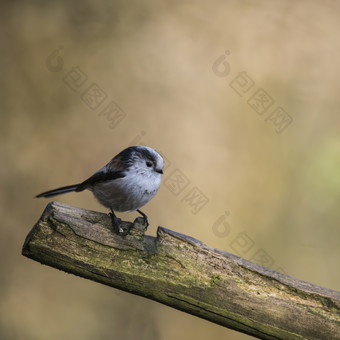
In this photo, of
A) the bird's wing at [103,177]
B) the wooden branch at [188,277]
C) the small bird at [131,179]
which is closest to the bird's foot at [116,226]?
the wooden branch at [188,277]

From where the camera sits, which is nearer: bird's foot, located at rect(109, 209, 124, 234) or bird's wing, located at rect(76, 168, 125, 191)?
bird's foot, located at rect(109, 209, 124, 234)

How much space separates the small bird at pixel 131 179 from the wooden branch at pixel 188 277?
1.18ft

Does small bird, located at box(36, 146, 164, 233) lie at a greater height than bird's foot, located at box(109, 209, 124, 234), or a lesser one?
greater

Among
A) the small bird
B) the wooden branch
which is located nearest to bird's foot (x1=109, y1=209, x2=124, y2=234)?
the wooden branch

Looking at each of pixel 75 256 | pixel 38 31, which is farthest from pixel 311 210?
pixel 38 31

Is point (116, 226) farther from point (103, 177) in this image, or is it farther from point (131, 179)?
point (103, 177)

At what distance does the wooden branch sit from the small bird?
0.36 metres

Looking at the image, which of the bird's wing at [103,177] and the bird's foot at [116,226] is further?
the bird's wing at [103,177]

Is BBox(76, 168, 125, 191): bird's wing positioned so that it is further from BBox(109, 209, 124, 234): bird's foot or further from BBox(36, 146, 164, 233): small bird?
BBox(109, 209, 124, 234): bird's foot

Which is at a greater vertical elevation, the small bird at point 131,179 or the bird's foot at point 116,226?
the small bird at point 131,179

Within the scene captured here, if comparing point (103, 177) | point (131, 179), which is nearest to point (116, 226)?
point (131, 179)

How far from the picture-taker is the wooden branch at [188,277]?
81.7 inches

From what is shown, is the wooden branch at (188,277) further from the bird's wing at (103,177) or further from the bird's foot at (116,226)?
the bird's wing at (103,177)

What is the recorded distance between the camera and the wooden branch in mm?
2074
